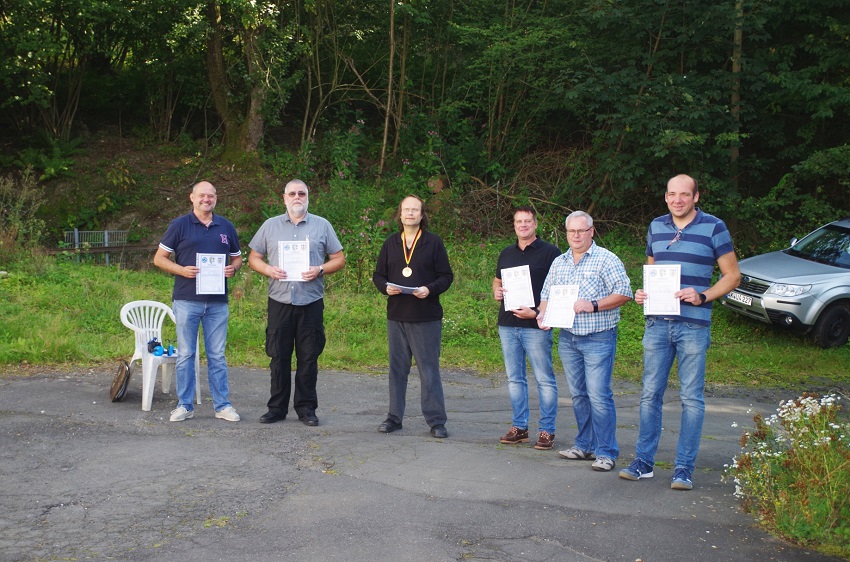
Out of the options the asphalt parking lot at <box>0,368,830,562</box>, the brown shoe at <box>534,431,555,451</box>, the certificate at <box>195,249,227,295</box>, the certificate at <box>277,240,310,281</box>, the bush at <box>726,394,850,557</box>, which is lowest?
the asphalt parking lot at <box>0,368,830,562</box>

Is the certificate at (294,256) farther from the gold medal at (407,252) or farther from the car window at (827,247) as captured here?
the car window at (827,247)

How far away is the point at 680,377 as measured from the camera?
21.2 feet

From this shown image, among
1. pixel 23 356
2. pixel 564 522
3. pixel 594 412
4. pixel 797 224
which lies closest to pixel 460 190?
pixel 797 224

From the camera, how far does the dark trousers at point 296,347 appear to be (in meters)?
8.06

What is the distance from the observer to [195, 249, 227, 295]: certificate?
26.2 feet

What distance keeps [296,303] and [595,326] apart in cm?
272

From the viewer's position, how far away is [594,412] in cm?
704

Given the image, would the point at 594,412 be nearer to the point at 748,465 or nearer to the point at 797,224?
the point at 748,465

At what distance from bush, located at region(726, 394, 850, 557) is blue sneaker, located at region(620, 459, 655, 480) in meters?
0.63

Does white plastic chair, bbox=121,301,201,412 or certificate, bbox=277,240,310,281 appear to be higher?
certificate, bbox=277,240,310,281

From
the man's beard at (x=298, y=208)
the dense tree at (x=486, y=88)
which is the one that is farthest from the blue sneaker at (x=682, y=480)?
the dense tree at (x=486, y=88)

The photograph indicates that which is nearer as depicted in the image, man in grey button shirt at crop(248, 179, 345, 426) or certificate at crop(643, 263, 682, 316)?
certificate at crop(643, 263, 682, 316)

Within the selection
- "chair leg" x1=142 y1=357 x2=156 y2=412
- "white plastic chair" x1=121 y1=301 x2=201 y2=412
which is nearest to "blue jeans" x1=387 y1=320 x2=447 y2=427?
"white plastic chair" x1=121 y1=301 x2=201 y2=412

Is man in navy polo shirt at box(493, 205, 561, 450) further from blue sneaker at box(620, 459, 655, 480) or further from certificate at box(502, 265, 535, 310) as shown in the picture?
blue sneaker at box(620, 459, 655, 480)
